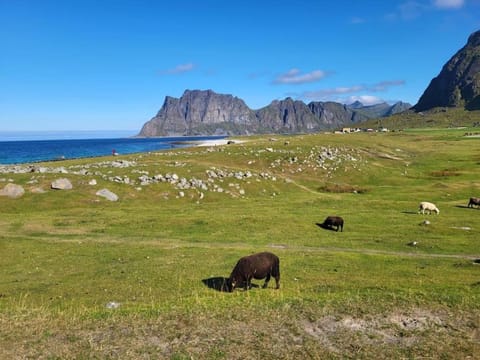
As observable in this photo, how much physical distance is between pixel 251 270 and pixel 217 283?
3.26m

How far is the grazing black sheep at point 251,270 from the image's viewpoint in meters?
23.0

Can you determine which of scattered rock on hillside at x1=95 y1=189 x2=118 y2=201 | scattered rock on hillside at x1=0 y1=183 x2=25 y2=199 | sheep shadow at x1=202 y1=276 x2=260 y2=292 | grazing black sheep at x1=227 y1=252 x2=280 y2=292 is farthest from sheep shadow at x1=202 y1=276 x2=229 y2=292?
scattered rock on hillside at x1=0 y1=183 x2=25 y2=199

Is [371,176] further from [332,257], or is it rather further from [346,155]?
[332,257]

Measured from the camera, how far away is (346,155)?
106250mm

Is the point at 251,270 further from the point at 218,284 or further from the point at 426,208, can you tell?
the point at 426,208

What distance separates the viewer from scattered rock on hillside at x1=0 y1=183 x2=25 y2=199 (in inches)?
2133

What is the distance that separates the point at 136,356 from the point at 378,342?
9208 mm

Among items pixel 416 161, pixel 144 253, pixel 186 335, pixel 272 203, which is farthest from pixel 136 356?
pixel 416 161

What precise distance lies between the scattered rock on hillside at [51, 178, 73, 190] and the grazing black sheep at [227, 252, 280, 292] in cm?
4383

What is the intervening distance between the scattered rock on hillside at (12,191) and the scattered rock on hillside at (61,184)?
4365 mm

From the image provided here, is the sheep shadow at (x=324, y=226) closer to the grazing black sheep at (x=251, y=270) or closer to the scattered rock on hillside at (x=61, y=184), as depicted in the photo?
the grazing black sheep at (x=251, y=270)

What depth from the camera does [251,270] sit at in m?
23.1

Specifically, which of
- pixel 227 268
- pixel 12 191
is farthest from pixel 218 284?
pixel 12 191

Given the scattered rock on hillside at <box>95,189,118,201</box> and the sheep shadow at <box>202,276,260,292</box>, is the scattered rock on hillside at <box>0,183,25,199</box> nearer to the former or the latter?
the scattered rock on hillside at <box>95,189,118,201</box>
